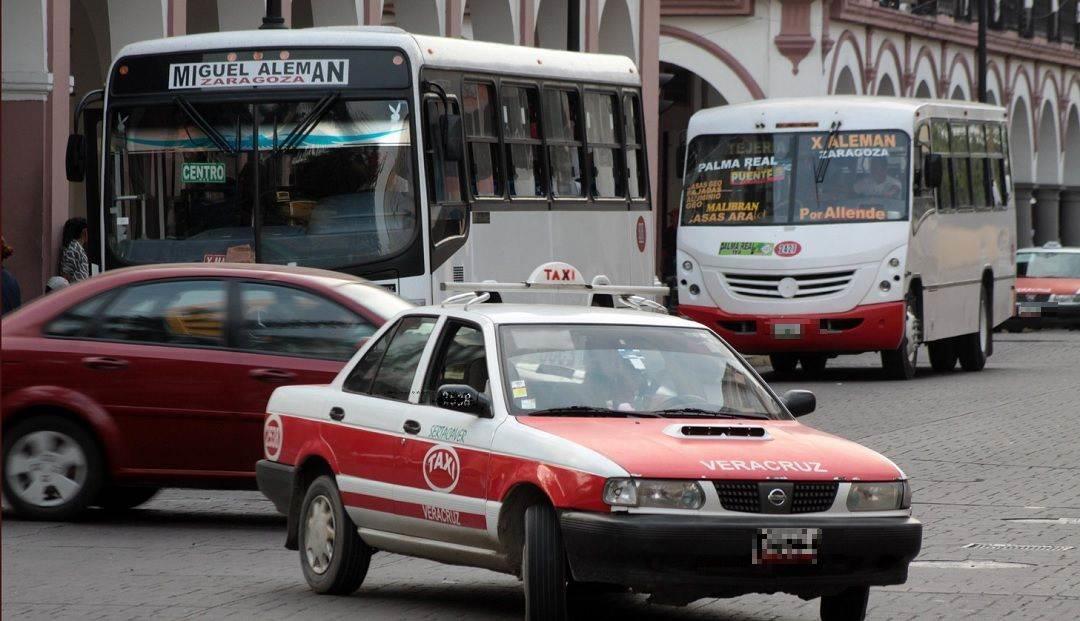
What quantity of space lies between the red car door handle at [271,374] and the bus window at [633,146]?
980 centimetres

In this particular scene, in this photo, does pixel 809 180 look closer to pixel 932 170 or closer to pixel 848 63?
pixel 932 170

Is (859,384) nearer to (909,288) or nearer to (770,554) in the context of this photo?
(909,288)

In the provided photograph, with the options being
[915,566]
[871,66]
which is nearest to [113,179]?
[915,566]

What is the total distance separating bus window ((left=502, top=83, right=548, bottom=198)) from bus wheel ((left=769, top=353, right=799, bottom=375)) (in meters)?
8.70

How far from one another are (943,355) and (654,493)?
68.0 ft

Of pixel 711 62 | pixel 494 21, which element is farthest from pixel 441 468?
pixel 711 62

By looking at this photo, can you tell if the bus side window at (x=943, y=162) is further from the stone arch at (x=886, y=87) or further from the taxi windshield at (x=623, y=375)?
the stone arch at (x=886, y=87)

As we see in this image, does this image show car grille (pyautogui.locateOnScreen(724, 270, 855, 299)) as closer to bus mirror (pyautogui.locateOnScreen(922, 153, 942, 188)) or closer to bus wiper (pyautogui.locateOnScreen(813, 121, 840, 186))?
bus wiper (pyautogui.locateOnScreen(813, 121, 840, 186))

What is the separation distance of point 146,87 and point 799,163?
391 inches

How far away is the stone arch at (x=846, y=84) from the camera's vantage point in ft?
161

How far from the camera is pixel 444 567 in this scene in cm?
1031

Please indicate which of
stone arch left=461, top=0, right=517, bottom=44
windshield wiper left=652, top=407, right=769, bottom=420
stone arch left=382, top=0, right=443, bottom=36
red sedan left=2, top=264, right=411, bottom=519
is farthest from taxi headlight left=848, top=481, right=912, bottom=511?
stone arch left=461, top=0, right=517, bottom=44

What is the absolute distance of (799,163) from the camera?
24.6 m

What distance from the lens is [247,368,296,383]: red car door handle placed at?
1154cm
